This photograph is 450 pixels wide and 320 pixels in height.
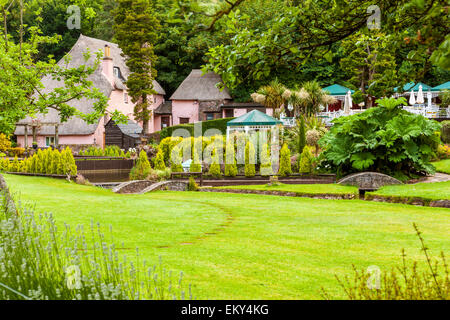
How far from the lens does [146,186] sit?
22.5 meters

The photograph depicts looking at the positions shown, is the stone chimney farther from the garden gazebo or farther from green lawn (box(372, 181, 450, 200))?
green lawn (box(372, 181, 450, 200))

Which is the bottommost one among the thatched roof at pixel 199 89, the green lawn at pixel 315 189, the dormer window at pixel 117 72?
the green lawn at pixel 315 189

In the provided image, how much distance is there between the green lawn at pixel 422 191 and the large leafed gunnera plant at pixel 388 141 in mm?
2295

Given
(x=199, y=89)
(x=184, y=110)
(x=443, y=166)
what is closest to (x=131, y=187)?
(x=443, y=166)

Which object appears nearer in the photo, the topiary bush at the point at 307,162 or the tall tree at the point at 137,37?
the topiary bush at the point at 307,162

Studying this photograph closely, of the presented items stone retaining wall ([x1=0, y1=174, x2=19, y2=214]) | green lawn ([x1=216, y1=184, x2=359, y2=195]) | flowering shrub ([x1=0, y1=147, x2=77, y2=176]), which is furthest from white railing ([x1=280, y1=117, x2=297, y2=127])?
stone retaining wall ([x1=0, y1=174, x2=19, y2=214])

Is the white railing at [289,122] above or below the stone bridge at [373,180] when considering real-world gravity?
above

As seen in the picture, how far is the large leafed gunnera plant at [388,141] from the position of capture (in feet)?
66.1

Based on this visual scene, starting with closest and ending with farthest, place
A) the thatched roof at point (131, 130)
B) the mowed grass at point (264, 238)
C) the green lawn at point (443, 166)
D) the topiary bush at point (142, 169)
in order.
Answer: the mowed grass at point (264, 238) → the green lawn at point (443, 166) → the topiary bush at point (142, 169) → the thatched roof at point (131, 130)

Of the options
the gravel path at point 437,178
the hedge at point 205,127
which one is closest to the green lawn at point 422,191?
the gravel path at point 437,178

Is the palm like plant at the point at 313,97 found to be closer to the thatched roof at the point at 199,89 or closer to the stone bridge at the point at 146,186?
the thatched roof at the point at 199,89
